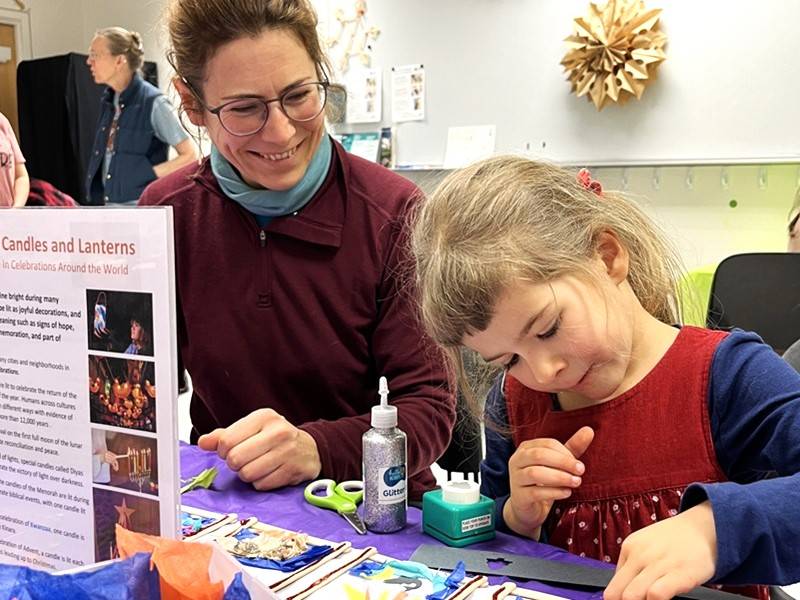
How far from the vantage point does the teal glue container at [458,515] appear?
0.84 meters

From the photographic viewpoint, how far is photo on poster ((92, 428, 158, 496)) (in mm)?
589

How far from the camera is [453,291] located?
0.87 m

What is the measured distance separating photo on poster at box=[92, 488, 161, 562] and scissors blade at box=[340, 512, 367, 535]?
12.7 inches

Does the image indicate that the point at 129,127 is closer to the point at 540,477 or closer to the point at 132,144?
the point at 132,144

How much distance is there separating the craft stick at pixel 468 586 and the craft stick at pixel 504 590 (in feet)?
0.07

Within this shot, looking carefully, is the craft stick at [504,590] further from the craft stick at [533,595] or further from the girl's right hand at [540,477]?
the girl's right hand at [540,477]

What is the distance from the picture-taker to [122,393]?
59cm

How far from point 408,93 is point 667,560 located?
12.0ft

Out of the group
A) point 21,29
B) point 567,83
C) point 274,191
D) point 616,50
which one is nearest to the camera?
point 274,191

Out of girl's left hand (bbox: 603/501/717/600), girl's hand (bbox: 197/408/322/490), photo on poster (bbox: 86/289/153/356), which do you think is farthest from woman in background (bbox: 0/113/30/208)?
A: girl's left hand (bbox: 603/501/717/600)

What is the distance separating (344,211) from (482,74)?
2728 mm

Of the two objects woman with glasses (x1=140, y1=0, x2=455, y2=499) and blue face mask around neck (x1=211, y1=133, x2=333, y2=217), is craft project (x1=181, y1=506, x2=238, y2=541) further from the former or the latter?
blue face mask around neck (x1=211, y1=133, x2=333, y2=217)

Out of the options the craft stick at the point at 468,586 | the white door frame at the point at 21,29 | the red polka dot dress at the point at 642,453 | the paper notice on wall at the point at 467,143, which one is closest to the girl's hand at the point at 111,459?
the craft stick at the point at 468,586

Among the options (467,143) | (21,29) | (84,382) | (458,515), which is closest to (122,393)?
(84,382)
